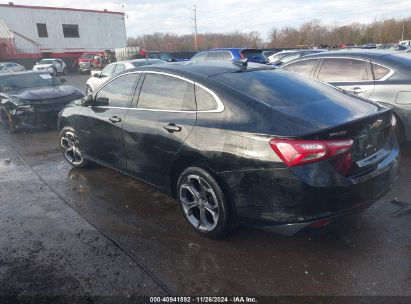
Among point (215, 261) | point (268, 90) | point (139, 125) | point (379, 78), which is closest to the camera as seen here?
point (215, 261)

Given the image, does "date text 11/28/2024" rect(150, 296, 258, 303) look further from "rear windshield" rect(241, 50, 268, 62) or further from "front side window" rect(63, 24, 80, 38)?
"front side window" rect(63, 24, 80, 38)

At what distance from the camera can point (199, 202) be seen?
3416mm

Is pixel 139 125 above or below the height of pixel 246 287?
above

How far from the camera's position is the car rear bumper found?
263 cm

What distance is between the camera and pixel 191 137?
3242 mm

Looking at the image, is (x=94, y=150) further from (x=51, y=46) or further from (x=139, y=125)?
(x=51, y=46)

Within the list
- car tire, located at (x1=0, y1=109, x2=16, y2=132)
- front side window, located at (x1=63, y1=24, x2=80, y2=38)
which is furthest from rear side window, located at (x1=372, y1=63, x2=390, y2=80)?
front side window, located at (x1=63, y1=24, x2=80, y2=38)

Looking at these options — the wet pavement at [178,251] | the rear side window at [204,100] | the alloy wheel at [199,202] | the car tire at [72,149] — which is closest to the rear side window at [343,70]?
→ the wet pavement at [178,251]

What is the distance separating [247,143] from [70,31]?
139 ft

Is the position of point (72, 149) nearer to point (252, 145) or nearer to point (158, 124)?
point (158, 124)

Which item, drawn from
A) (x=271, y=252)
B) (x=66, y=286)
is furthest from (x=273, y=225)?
(x=66, y=286)

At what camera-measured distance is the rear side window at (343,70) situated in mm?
5547

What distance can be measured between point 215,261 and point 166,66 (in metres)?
2.21

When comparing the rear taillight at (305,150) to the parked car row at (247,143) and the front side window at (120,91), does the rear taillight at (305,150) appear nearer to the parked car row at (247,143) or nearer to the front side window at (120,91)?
the parked car row at (247,143)
